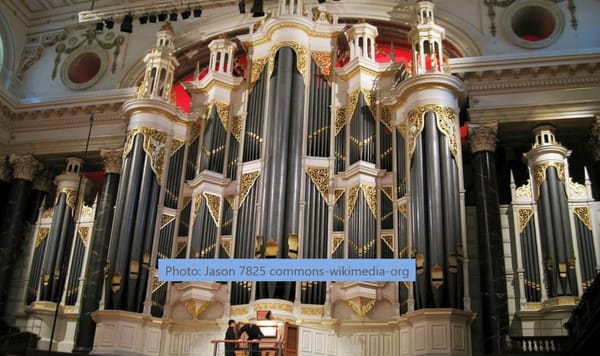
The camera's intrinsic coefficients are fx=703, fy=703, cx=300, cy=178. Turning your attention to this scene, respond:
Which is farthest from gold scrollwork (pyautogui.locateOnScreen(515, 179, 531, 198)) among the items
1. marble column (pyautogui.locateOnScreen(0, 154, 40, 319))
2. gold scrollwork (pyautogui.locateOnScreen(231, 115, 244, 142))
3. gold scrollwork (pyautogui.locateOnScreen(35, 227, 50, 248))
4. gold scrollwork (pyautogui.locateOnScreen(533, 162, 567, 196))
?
marble column (pyautogui.locateOnScreen(0, 154, 40, 319))

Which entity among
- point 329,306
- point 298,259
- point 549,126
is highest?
point 549,126

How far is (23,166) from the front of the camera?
654 inches

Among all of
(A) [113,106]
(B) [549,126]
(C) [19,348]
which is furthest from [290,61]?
(C) [19,348]

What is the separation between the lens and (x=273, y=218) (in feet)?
43.9

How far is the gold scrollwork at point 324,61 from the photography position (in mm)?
15245

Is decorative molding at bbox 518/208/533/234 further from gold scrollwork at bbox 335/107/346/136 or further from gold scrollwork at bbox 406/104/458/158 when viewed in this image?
gold scrollwork at bbox 335/107/346/136

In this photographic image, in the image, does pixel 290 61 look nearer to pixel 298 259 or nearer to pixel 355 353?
pixel 298 259

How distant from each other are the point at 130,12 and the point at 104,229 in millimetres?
5976

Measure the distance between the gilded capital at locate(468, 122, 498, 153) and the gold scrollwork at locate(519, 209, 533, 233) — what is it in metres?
1.43

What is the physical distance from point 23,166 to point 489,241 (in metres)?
10.8

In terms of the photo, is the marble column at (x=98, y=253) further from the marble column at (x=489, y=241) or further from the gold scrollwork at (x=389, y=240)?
the marble column at (x=489, y=241)

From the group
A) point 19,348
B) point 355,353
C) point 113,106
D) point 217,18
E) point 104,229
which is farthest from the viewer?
point 217,18

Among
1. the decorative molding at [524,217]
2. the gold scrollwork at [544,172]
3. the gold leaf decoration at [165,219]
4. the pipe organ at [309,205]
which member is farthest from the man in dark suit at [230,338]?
the gold scrollwork at [544,172]

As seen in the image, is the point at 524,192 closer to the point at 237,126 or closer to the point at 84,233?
the point at 237,126
